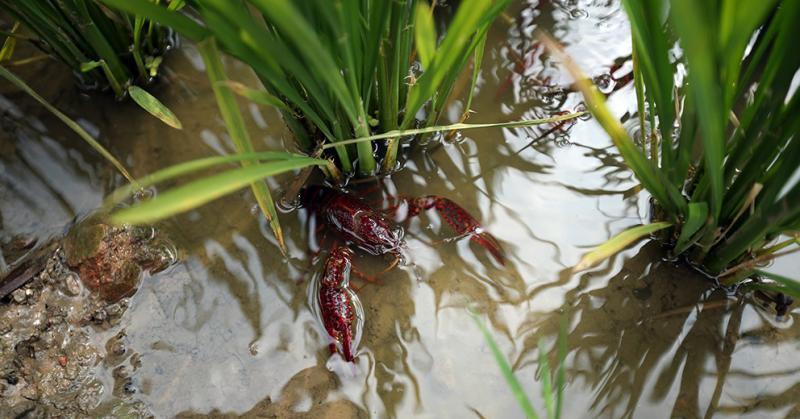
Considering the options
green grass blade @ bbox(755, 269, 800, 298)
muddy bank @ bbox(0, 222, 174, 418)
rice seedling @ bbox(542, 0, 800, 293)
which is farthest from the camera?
muddy bank @ bbox(0, 222, 174, 418)

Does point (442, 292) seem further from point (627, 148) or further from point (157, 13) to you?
point (157, 13)

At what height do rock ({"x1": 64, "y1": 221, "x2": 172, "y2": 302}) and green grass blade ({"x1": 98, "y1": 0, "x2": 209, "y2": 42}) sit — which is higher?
green grass blade ({"x1": 98, "y1": 0, "x2": 209, "y2": 42})

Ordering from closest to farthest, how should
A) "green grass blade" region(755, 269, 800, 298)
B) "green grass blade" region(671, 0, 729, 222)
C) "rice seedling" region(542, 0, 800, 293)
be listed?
"green grass blade" region(671, 0, 729, 222) < "rice seedling" region(542, 0, 800, 293) < "green grass blade" region(755, 269, 800, 298)

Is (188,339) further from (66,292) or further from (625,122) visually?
(625,122)

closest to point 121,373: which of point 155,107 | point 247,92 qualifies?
point 155,107

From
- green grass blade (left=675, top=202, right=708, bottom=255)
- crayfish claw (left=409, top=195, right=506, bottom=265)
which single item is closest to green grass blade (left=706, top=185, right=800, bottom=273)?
green grass blade (left=675, top=202, right=708, bottom=255)

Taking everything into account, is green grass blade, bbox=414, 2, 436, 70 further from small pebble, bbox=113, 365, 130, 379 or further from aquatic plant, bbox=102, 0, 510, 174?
small pebble, bbox=113, 365, 130, 379

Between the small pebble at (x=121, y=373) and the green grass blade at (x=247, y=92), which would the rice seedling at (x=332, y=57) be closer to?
the green grass blade at (x=247, y=92)
